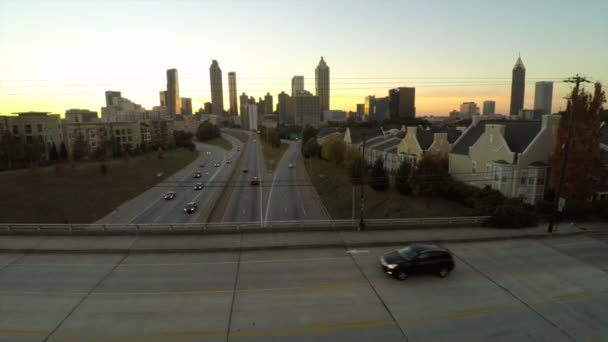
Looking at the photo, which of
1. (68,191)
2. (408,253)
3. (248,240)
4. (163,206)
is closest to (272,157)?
(163,206)

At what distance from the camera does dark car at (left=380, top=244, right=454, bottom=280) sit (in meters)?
12.9

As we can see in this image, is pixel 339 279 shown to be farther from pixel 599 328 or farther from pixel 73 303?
pixel 73 303

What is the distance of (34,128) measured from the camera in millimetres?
76438

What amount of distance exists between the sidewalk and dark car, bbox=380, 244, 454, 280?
131 inches

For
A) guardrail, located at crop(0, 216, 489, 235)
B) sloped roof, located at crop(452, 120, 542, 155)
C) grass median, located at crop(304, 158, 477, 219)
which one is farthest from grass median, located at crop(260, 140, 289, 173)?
guardrail, located at crop(0, 216, 489, 235)

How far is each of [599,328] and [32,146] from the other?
86519mm

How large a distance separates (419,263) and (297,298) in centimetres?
520

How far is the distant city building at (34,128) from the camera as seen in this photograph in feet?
240

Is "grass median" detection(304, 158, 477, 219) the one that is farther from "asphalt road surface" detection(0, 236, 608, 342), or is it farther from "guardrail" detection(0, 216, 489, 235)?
"asphalt road surface" detection(0, 236, 608, 342)

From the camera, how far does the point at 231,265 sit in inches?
562

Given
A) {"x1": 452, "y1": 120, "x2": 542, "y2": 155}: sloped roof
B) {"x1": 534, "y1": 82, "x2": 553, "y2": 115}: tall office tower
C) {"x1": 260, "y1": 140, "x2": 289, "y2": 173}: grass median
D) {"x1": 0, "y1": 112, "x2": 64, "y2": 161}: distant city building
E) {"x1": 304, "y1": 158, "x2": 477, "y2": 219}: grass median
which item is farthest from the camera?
{"x1": 534, "y1": 82, "x2": 553, "y2": 115}: tall office tower

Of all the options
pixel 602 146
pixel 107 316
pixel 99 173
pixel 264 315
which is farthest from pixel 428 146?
pixel 99 173

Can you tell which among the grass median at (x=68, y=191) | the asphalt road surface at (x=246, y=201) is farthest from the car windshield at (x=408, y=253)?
the grass median at (x=68, y=191)

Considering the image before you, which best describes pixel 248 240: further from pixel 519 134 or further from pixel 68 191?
pixel 68 191
